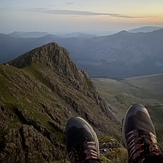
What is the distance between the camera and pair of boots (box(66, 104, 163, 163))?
21.9ft

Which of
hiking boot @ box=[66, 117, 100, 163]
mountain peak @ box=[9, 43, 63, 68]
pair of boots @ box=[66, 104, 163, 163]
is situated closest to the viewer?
pair of boots @ box=[66, 104, 163, 163]

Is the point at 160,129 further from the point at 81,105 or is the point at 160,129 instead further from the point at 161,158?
the point at 161,158

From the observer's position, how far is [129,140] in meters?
7.32

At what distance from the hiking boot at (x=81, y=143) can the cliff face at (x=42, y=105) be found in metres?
34.8

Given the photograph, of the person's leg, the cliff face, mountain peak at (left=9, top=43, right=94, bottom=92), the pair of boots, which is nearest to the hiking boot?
the pair of boots

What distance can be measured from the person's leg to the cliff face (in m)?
35.5

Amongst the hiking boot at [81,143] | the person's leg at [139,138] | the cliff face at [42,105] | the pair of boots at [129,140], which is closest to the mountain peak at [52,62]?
the cliff face at [42,105]

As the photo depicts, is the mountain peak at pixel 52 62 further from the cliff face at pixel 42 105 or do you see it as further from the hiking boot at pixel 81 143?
the hiking boot at pixel 81 143

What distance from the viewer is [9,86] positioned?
59.6m

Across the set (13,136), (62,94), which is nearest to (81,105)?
(62,94)

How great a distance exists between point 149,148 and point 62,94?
77.5m

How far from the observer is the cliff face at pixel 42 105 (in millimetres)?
45188

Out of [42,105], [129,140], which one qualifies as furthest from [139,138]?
[42,105]

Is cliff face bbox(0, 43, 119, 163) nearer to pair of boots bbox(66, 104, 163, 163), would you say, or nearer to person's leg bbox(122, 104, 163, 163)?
pair of boots bbox(66, 104, 163, 163)
